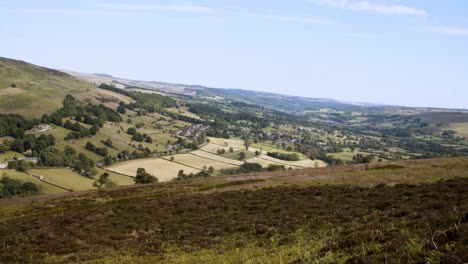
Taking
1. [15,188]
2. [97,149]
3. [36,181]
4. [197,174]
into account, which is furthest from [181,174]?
[97,149]

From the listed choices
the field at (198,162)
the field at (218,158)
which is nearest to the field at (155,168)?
the field at (198,162)

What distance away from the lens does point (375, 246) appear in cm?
1770

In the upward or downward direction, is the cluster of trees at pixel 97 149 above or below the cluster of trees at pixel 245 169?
below

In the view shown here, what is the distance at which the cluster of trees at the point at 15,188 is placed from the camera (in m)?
113

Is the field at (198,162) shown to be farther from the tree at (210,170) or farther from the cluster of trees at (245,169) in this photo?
the cluster of trees at (245,169)

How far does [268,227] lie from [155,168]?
5079 inches

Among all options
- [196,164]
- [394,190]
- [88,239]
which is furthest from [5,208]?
[196,164]

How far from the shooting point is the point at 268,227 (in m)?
31.4

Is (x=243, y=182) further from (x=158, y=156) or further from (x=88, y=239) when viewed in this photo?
(x=158, y=156)

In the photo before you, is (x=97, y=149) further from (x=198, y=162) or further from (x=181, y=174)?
(x=181, y=174)

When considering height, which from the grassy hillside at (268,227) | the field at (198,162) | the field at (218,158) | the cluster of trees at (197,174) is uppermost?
the grassy hillside at (268,227)

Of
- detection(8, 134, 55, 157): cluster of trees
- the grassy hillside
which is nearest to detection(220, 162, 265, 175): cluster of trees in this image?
detection(8, 134, 55, 157): cluster of trees

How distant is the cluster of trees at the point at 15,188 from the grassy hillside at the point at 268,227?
60244mm

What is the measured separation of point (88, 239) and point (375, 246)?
83.6ft
